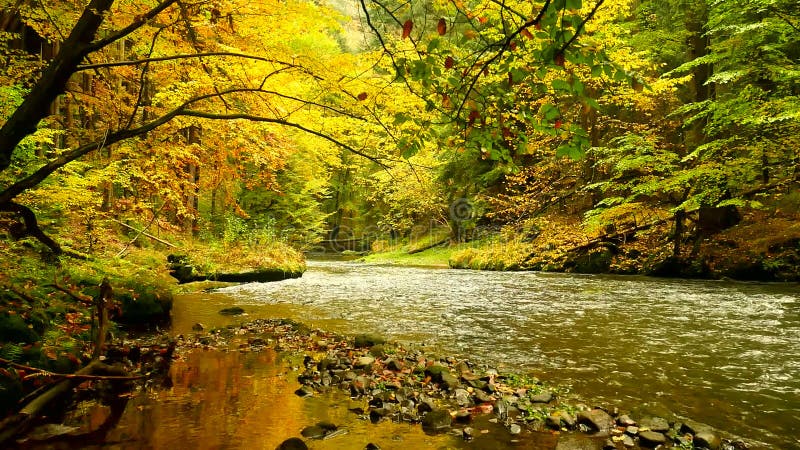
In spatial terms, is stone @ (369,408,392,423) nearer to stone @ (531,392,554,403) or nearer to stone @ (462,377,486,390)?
stone @ (462,377,486,390)

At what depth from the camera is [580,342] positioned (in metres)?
7.13

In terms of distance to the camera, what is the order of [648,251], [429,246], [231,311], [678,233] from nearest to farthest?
[231,311] < [678,233] < [648,251] < [429,246]

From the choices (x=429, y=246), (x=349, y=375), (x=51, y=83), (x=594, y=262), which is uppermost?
(x=51, y=83)

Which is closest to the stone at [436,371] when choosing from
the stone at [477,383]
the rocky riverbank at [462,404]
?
the rocky riverbank at [462,404]

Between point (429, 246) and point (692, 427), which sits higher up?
point (429, 246)

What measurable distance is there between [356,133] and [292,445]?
4400 millimetres

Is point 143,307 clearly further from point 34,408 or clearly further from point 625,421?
point 625,421

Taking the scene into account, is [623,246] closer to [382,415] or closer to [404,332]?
[404,332]

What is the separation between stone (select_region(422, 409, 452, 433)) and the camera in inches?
157

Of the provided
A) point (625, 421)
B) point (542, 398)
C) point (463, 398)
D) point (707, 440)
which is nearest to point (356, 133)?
point (463, 398)

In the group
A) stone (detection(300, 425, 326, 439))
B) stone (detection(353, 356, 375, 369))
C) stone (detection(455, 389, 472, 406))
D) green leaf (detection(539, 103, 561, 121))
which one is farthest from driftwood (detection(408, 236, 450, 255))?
green leaf (detection(539, 103, 561, 121))

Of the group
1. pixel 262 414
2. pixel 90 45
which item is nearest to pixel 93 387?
pixel 262 414

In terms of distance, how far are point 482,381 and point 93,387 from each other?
165 inches

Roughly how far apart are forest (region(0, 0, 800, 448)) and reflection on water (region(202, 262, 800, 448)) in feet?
8.64
